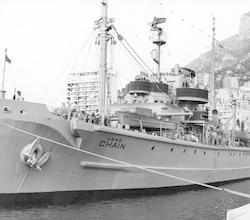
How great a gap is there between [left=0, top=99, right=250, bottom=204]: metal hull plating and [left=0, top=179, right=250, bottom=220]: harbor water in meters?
0.78

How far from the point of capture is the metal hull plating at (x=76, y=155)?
12.9 metres

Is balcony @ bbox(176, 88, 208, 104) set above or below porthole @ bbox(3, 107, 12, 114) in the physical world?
above

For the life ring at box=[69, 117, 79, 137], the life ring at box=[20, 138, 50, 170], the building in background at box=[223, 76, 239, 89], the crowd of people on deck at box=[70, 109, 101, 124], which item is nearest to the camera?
the life ring at box=[20, 138, 50, 170]

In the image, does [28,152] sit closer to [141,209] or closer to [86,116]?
[86,116]

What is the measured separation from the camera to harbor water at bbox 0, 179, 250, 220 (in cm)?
1202

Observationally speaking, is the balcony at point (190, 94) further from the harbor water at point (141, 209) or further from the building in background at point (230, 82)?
the building in background at point (230, 82)

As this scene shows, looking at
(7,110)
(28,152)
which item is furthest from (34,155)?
(7,110)

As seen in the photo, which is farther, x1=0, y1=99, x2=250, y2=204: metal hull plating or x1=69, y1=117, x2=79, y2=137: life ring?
x1=69, y1=117, x2=79, y2=137: life ring

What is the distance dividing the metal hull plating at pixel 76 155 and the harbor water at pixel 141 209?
779mm

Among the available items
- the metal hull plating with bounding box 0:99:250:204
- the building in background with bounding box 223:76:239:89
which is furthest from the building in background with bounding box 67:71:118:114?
the metal hull plating with bounding box 0:99:250:204

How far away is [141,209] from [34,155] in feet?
15.2

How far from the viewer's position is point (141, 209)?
Answer: 13.6 metres

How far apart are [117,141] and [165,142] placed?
3095mm

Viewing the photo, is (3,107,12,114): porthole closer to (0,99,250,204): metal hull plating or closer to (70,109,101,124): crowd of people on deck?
(0,99,250,204): metal hull plating
